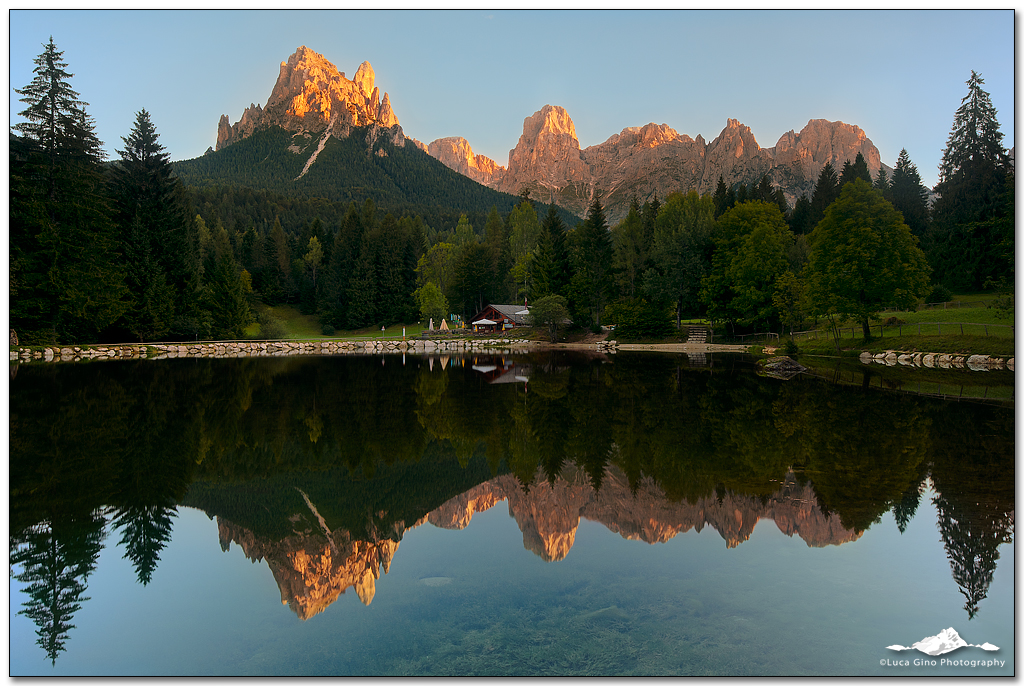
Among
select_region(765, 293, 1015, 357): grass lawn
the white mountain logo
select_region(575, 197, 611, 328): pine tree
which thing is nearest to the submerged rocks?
select_region(765, 293, 1015, 357): grass lawn

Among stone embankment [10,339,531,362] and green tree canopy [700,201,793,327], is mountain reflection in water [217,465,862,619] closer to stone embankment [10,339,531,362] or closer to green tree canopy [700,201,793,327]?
stone embankment [10,339,531,362]

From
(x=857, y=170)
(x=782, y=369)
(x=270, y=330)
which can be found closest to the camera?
(x=782, y=369)

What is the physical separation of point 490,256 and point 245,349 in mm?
47619

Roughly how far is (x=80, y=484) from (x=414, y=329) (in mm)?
77395

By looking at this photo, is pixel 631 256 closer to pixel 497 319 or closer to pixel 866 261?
pixel 497 319

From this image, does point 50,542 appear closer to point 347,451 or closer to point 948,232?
point 347,451

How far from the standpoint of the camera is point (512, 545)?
8055 millimetres

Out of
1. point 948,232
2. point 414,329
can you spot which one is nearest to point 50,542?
point 948,232

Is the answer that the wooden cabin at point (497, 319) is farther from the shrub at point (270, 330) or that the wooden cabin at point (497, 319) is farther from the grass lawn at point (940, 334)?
the grass lawn at point (940, 334)

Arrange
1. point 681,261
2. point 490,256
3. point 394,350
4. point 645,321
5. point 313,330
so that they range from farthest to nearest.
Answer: point 490,256 < point 313,330 < point 681,261 < point 645,321 < point 394,350

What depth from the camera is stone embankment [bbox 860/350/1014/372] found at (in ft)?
100

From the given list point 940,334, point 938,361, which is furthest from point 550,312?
point 938,361

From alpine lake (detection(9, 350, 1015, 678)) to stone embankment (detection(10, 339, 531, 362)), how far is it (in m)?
31.2

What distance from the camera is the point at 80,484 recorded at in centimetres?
1038
